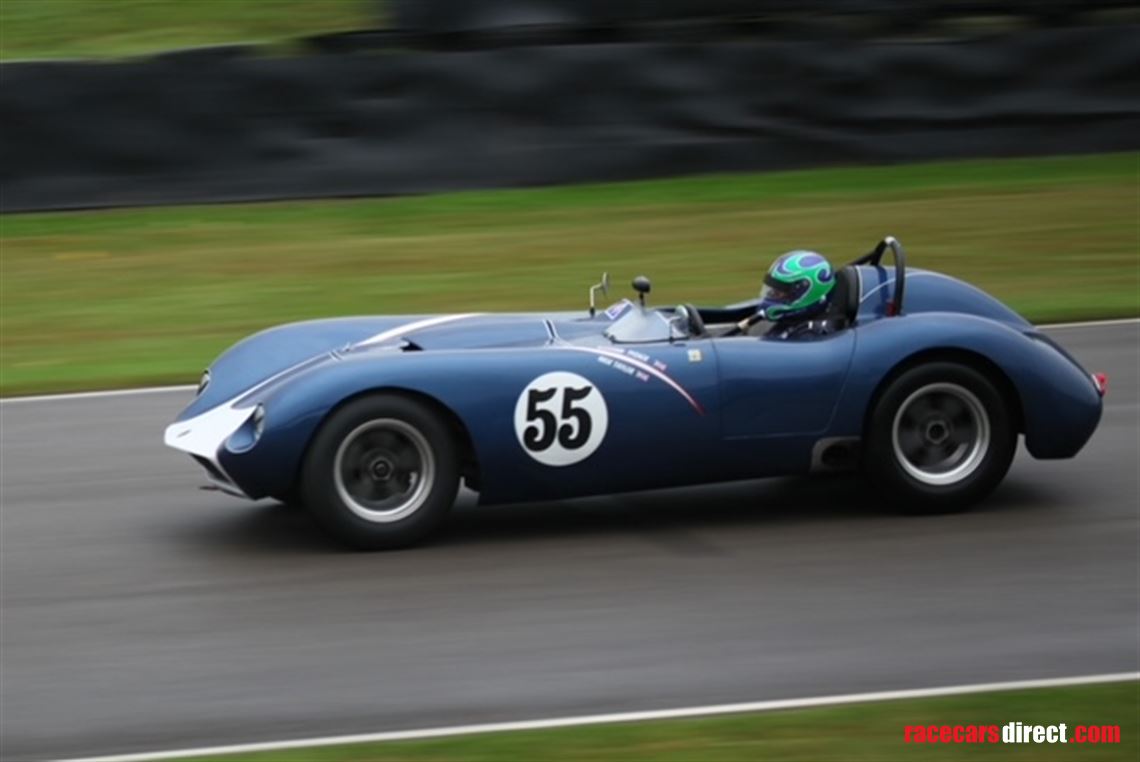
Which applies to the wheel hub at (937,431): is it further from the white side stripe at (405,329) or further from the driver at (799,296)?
the white side stripe at (405,329)

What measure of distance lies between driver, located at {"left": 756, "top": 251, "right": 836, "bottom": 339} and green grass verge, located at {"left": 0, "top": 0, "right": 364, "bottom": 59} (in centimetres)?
1113

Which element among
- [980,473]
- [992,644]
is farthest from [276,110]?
[992,644]

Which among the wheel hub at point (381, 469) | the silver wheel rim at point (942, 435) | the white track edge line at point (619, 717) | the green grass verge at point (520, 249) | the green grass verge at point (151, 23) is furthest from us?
the green grass verge at point (151, 23)

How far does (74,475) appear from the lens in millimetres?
8859

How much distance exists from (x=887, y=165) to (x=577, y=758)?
455 inches

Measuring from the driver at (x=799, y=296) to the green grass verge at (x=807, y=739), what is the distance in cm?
251

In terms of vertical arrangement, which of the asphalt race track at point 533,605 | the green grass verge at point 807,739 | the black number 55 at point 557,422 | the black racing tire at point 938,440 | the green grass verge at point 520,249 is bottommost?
the green grass verge at point 807,739

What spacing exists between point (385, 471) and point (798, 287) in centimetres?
195

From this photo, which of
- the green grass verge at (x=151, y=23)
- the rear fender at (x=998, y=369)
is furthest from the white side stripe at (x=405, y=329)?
the green grass verge at (x=151, y=23)

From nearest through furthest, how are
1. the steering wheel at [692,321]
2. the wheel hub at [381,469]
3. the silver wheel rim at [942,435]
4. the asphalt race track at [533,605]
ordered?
the asphalt race track at [533,605] → the wheel hub at [381,469] → the silver wheel rim at [942,435] → the steering wheel at [692,321]

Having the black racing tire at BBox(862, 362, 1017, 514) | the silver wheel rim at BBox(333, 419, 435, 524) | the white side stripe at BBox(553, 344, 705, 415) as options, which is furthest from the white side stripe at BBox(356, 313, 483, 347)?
the black racing tire at BBox(862, 362, 1017, 514)

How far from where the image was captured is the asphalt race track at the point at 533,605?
5883 mm

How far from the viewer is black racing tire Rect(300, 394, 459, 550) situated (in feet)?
23.5

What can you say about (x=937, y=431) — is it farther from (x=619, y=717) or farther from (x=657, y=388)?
(x=619, y=717)
